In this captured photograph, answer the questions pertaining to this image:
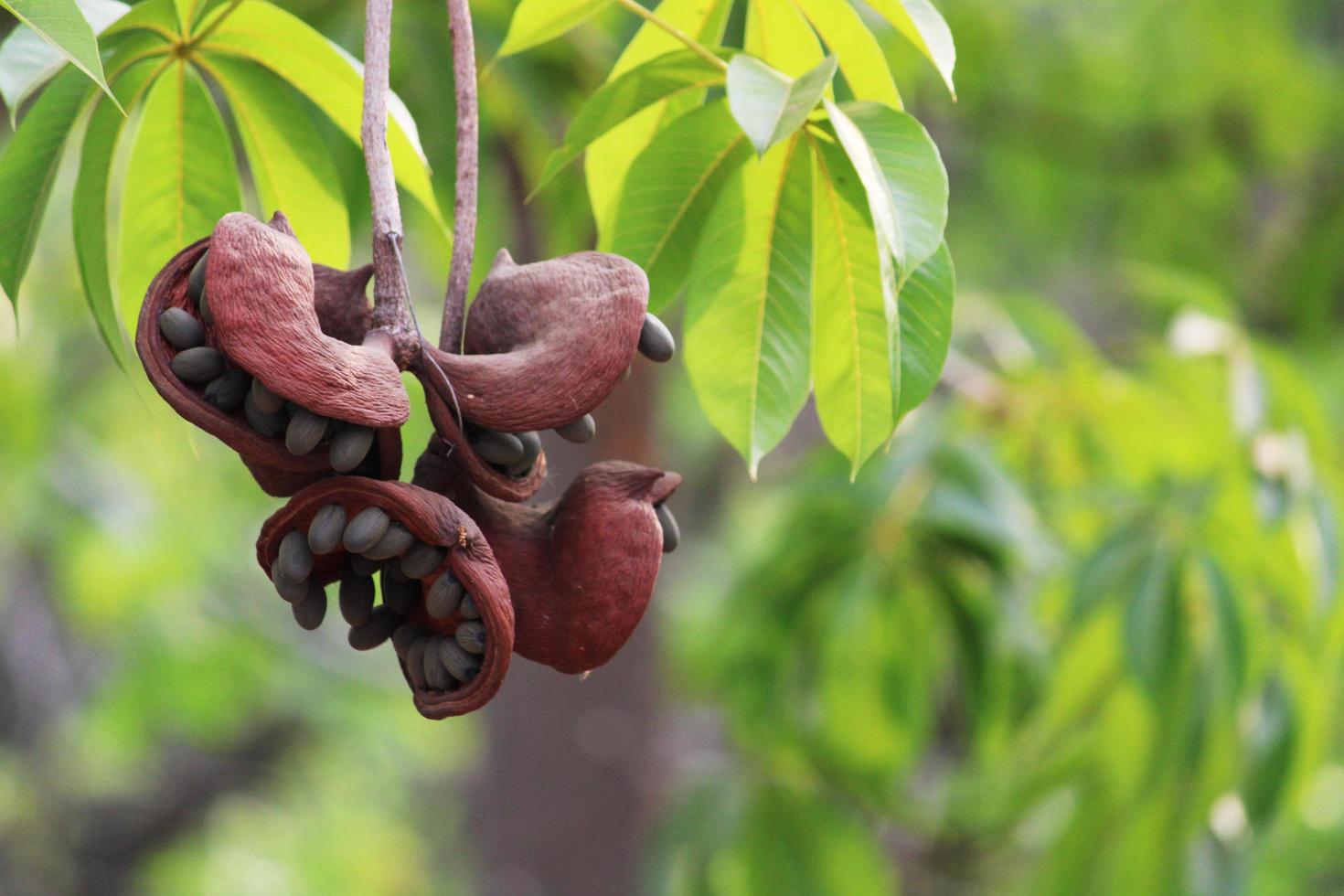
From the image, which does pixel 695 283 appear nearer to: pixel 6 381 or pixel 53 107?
pixel 53 107

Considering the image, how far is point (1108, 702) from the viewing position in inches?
91.1

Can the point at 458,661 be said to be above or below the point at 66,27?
below

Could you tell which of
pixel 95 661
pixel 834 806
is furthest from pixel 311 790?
pixel 834 806

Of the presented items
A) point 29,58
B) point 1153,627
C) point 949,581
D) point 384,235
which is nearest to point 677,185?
point 384,235

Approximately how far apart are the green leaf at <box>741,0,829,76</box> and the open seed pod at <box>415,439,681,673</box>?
1.47 feet

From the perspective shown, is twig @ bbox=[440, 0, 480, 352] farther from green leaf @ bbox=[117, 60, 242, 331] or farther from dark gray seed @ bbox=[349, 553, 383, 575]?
green leaf @ bbox=[117, 60, 242, 331]

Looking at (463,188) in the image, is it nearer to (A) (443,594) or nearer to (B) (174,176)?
(A) (443,594)

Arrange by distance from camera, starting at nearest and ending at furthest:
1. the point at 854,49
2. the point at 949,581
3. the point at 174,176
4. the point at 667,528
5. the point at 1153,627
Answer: the point at 667,528 < the point at 854,49 < the point at 174,176 < the point at 1153,627 < the point at 949,581

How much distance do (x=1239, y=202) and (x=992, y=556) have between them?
8.62ft

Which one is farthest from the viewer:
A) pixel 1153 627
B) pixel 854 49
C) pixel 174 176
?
pixel 1153 627

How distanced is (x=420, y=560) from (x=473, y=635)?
2.2 inches

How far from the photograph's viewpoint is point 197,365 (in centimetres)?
77

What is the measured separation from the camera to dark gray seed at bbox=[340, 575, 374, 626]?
0.84 m

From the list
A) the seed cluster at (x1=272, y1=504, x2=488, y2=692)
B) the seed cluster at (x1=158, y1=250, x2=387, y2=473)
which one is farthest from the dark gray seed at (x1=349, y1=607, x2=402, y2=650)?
the seed cluster at (x1=158, y1=250, x2=387, y2=473)
